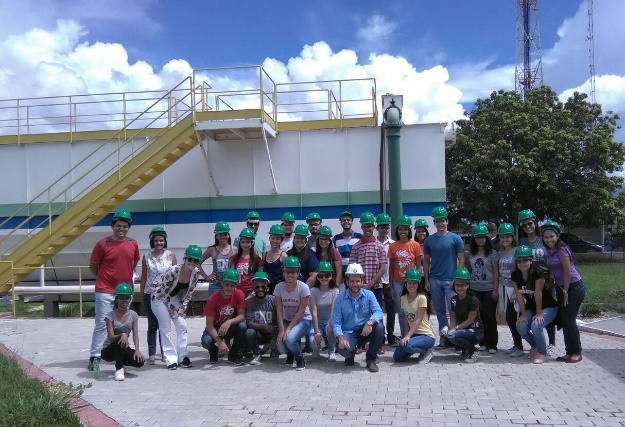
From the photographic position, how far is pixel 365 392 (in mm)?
5984

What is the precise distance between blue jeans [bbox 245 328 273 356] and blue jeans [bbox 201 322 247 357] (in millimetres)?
70

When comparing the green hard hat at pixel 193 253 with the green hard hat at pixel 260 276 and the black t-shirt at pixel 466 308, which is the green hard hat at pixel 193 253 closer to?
the green hard hat at pixel 260 276

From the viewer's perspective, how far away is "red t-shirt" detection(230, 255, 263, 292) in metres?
7.61

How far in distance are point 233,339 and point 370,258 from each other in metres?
2.06

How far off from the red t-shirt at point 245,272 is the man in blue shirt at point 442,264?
89.8 inches

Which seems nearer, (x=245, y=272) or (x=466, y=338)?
(x=466, y=338)

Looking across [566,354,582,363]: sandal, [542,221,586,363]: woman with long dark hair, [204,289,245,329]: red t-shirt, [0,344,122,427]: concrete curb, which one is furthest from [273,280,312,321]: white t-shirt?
[566,354,582,363]: sandal

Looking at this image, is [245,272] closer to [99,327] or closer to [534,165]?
[99,327]

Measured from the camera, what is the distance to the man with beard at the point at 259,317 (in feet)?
24.0

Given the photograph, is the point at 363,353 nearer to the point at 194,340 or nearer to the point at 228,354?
the point at 228,354

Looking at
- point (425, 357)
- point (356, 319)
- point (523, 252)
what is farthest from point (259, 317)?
point (523, 252)

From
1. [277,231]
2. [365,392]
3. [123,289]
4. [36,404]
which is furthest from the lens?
[277,231]

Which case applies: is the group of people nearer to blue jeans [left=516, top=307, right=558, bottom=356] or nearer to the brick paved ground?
blue jeans [left=516, top=307, right=558, bottom=356]

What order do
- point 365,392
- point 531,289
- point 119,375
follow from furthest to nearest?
point 531,289
point 119,375
point 365,392
